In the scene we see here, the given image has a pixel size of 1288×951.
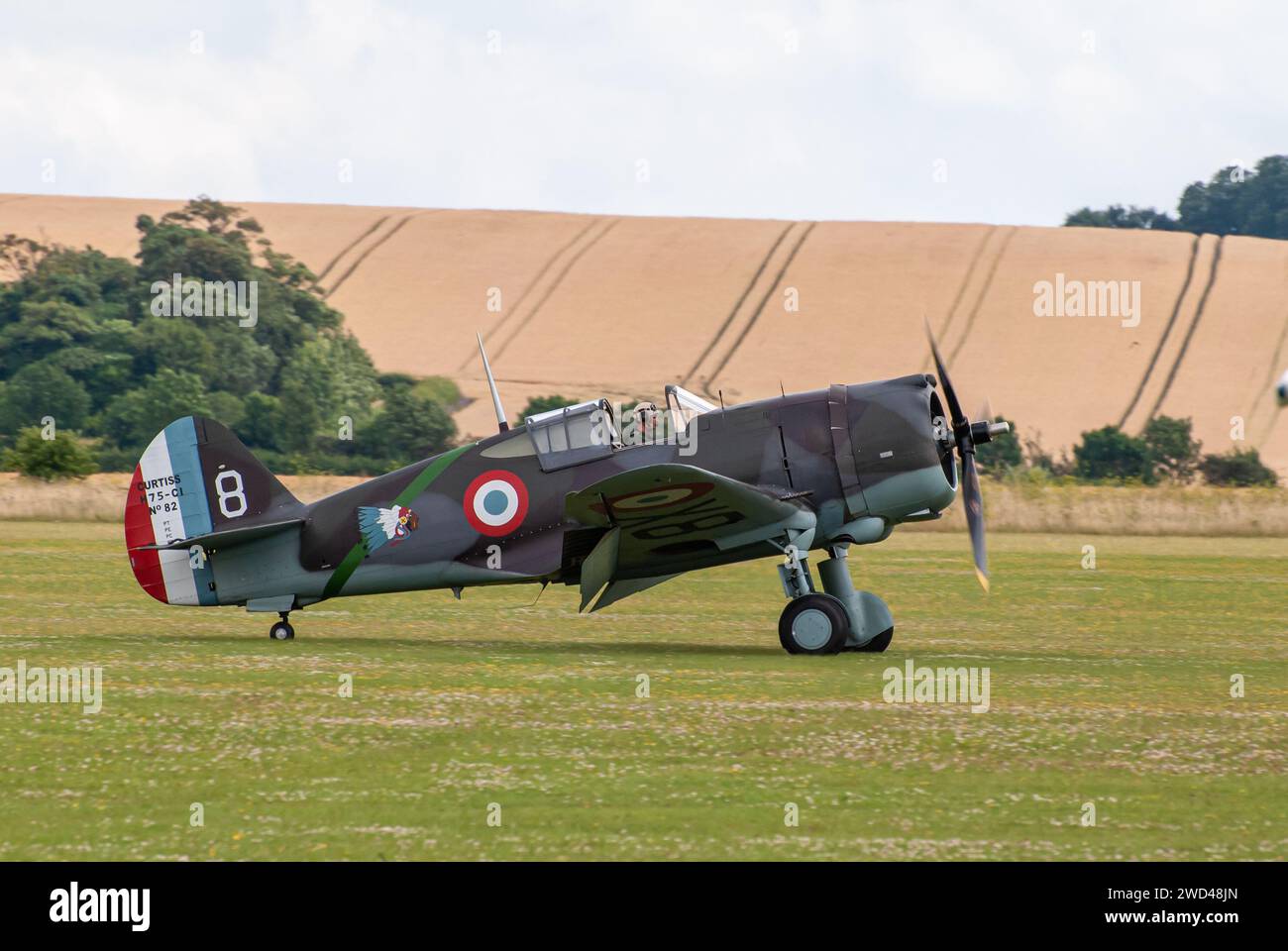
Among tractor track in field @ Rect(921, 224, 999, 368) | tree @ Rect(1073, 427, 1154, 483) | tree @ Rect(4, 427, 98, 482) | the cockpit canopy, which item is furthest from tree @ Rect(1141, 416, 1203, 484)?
the cockpit canopy

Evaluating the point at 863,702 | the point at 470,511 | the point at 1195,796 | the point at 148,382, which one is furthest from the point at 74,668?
the point at 148,382

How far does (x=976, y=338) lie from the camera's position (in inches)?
2687

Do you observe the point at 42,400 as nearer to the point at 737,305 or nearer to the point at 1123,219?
the point at 737,305

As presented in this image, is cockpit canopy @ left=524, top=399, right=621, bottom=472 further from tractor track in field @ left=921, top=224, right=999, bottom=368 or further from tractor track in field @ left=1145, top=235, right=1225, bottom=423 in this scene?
tractor track in field @ left=921, top=224, right=999, bottom=368

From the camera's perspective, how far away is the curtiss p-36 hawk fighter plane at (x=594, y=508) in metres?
14.9

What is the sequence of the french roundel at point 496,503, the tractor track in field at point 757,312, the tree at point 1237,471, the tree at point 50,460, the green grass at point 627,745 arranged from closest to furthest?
1. the green grass at point 627,745
2. the french roundel at point 496,503
3. the tree at point 50,460
4. the tree at point 1237,471
5. the tractor track in field at point 757,312

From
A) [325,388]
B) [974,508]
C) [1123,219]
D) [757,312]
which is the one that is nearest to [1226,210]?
[1123,219]

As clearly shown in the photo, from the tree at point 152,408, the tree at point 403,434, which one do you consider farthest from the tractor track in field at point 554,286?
the tree at point 152,408

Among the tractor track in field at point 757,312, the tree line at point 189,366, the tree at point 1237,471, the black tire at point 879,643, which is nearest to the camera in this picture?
the black tire at point 879,643

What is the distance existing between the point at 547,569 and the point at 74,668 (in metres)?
4.20

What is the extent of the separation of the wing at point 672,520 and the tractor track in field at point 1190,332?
4654cm

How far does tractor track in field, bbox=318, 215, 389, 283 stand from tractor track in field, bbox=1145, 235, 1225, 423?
120 feet

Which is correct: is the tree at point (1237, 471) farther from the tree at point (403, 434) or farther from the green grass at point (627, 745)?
the green grass at point (627, 745)

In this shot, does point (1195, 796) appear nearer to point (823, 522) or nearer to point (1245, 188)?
point (823, 522)
